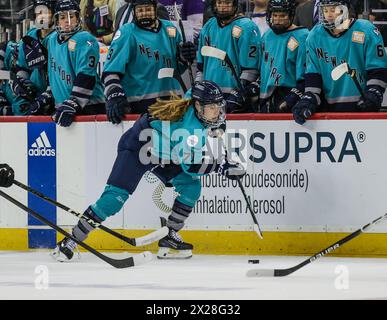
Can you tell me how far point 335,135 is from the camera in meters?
9.81

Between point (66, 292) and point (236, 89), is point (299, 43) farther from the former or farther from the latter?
point (66, 292)

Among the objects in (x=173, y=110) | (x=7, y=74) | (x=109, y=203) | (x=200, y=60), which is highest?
(x=200, y=60)

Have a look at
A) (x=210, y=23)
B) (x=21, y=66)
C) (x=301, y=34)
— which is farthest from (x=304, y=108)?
(x=21, y=66)

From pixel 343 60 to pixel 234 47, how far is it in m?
0.87

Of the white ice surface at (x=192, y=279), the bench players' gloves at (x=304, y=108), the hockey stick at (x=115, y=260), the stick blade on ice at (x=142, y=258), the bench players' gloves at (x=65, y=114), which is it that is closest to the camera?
the white ice surface at (x=192, y=279)

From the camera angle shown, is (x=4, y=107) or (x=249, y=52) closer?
(x=249, y=52)

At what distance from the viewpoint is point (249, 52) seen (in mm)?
10266

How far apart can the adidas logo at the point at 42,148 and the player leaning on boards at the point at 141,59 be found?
55 centimetres

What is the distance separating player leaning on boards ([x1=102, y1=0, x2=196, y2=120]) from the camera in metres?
10.2

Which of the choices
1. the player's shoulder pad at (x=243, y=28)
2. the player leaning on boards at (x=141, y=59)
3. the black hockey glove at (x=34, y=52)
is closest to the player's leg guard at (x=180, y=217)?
the player leaning on boards at (x=141, y=59)

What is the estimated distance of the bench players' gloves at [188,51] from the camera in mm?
10430

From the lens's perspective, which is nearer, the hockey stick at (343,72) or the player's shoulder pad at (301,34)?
the hockey stick at (343,72)

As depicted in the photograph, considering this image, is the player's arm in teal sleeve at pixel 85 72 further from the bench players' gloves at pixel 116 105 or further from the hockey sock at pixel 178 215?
the hockey sock at pixel 178 215

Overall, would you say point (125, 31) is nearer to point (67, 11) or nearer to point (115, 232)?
point (67, 11)
